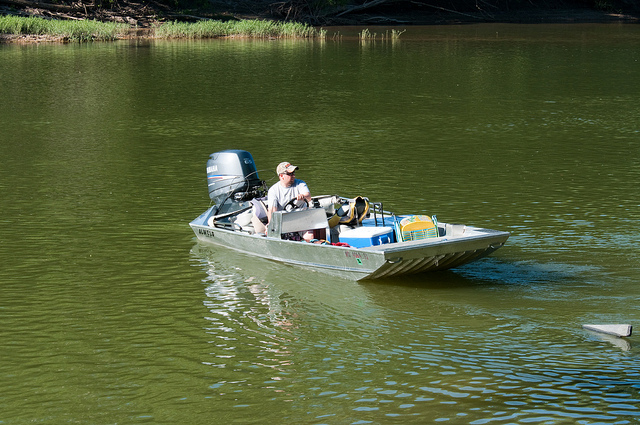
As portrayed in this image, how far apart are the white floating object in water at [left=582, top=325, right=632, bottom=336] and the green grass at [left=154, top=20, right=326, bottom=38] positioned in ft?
143

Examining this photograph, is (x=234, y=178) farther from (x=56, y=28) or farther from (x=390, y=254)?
(x=56, y=28)

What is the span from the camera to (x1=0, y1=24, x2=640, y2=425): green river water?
730 centimetres

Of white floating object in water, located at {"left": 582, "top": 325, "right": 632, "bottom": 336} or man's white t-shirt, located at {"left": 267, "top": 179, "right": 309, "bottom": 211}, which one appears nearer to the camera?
white floating object in water, located at {"left": 582, "top": 325, "right": 632, "bottom": 336}

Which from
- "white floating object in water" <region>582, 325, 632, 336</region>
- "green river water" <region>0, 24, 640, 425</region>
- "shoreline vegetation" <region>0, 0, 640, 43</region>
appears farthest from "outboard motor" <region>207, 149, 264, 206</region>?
"shoreline vegetation" <region>0, 0, 640, 43</region>

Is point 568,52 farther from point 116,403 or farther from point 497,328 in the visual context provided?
point 116,403

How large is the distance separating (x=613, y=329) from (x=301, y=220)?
4026 millimetres

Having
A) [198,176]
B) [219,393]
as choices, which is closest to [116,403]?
[219,393]

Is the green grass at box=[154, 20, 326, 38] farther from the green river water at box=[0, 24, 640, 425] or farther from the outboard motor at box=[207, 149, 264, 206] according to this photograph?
the outboard motor at box=[207, 149, 264, 206]

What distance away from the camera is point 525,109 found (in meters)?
24.1

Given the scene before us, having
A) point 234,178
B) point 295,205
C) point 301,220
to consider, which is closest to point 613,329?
point 301,220

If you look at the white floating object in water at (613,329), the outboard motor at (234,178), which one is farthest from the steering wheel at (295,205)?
the white floating object in water at (613,329)

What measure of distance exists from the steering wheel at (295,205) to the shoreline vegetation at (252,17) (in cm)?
3825

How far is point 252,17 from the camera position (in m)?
57.8

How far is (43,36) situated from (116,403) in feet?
139
